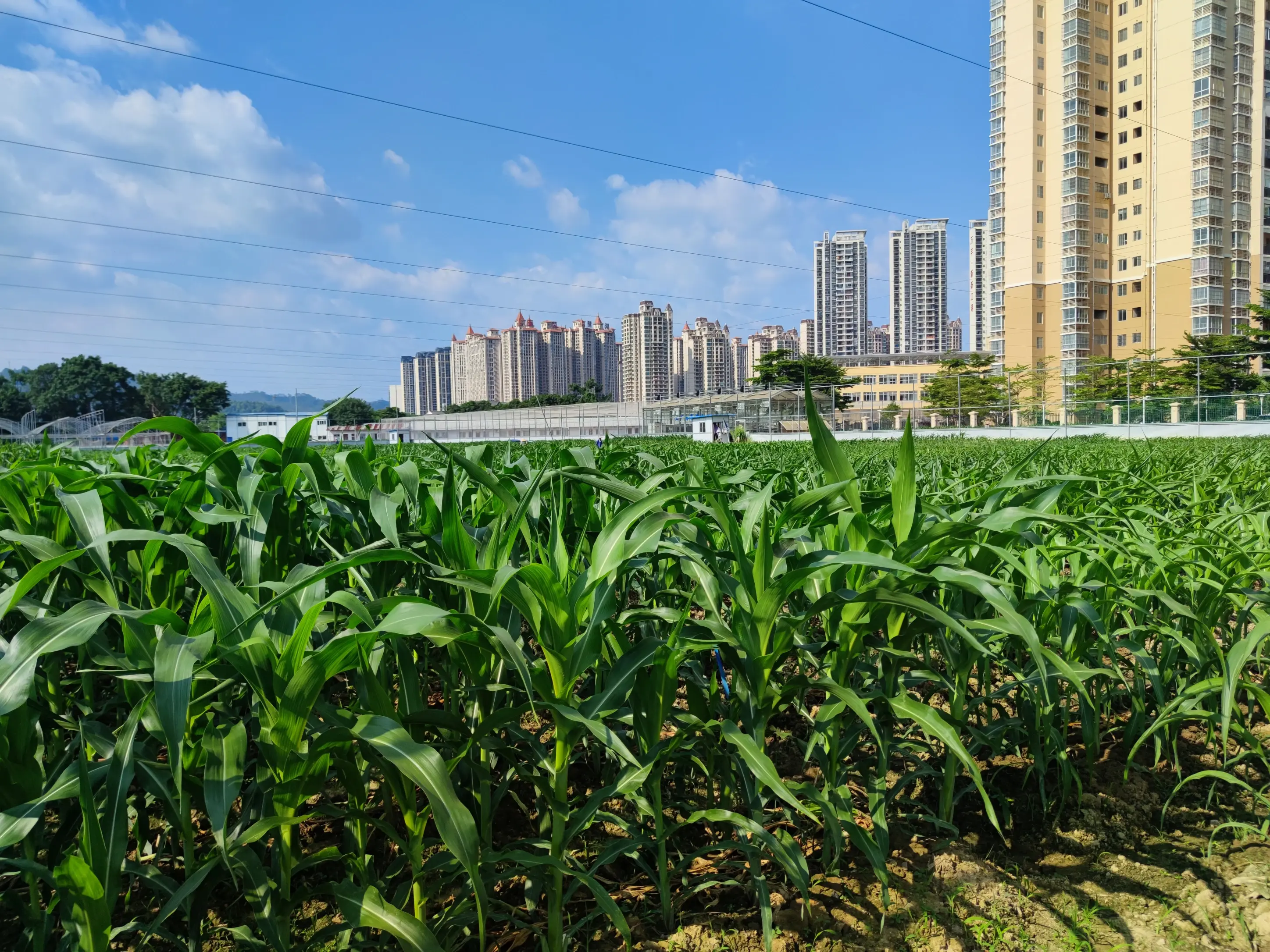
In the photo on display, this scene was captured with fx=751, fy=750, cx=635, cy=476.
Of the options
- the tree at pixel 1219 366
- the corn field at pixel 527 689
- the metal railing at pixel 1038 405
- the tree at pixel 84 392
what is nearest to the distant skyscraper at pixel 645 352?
the metal railing at pixel 1038 405

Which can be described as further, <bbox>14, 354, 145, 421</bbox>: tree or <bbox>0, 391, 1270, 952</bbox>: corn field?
<bbox>14, 354, 145, 421</bbox>: tree

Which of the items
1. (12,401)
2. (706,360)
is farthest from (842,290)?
(12,401)

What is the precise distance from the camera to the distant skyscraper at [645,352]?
7906cm

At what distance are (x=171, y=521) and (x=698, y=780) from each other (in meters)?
1.08

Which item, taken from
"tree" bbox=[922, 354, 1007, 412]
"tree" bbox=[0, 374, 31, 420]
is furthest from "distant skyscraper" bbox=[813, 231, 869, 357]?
"tree" bbox=[0, 374, 31, 420]

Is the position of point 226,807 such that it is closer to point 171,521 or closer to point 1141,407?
point 171,521

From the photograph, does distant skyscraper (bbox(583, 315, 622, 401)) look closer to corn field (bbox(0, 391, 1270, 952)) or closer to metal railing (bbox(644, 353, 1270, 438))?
metal railing (bbox(644, 353, 1270, 438))

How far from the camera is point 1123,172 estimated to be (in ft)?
142

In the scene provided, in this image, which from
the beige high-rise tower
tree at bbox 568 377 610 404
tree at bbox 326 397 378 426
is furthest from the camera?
tree at bbox 568 377 610 404

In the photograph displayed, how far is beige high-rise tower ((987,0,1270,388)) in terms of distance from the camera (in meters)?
39.9

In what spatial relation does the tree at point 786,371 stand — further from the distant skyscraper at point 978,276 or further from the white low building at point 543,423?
the distant skyscraper at point 978,276

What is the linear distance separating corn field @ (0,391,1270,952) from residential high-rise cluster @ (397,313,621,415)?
243ft

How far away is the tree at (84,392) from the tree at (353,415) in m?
19.6

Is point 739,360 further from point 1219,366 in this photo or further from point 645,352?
point 1219,366
